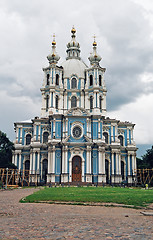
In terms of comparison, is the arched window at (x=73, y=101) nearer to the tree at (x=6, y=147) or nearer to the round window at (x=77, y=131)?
the round window at (x=77, y=131)

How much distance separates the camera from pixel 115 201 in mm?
13625

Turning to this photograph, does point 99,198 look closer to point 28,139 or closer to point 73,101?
point 28,139

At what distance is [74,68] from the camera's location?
50.6m

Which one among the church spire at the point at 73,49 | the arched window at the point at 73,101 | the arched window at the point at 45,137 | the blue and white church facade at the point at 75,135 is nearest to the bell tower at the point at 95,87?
the blue and white church facade at the point at 75,135

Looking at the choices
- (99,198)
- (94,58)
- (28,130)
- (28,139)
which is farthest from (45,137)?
(99,198)

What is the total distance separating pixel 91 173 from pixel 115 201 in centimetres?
2697

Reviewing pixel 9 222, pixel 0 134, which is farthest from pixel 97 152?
pixel 9 222

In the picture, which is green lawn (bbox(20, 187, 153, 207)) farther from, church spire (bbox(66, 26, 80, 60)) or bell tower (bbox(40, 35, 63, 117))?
church spire (bbox(66, 26, 80, 60))

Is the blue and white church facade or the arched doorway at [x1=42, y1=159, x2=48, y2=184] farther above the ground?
the blue and white church facade

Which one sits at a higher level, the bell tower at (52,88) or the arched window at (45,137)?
the bell tower at (52,88)

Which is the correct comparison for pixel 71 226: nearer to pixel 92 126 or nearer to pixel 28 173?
pixel 92 126

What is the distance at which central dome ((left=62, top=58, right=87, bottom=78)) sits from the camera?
4991cm

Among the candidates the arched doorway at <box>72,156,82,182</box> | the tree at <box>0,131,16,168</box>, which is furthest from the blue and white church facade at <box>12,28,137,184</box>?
the tree at <box>0,131,16,168</box>

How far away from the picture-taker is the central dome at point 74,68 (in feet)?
164
